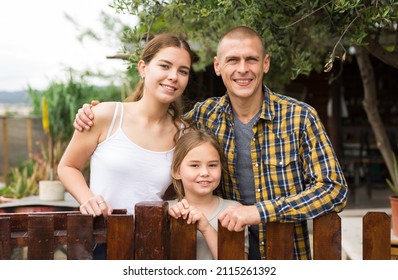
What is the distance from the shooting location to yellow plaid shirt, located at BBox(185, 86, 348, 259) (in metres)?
2.13

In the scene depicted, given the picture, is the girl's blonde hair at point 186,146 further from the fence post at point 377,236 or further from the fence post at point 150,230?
the fence post at point 377,236

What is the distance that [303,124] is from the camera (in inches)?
89.1

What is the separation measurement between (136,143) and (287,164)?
24.1 inches

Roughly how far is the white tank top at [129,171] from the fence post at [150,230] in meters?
0.37

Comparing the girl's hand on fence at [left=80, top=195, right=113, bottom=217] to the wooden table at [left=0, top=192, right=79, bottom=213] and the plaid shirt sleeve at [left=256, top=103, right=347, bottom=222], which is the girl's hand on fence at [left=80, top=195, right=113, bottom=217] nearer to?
the plaid shirt sleeve at [left=256, top=103, right=347, bottom=222]

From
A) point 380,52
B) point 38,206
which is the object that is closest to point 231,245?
point 380,52

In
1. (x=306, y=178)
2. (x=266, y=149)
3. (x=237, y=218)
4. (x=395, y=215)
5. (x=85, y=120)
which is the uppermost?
(x=85, y=120)

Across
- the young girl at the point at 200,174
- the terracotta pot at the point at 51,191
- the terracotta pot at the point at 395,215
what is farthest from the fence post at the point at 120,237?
the terracotta pot at the point at 51,191

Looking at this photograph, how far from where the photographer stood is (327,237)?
2.09 m

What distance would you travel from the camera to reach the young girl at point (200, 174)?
2.26 meters

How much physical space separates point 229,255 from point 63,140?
5.86m

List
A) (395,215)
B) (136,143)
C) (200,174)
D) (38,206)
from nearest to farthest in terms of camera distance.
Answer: (200,174) → (136,143) → (395,215) → (38,206)

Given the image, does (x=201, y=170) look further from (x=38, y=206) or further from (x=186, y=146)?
(x=38, y=206)

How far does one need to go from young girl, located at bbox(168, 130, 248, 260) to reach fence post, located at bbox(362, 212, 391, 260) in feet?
1.46
